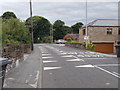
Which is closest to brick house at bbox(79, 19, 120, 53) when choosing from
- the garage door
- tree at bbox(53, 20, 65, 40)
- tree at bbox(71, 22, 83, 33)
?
the garage door

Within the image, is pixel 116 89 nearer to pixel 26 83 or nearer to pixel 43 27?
pixel 26 83

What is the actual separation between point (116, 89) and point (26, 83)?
10.7ft

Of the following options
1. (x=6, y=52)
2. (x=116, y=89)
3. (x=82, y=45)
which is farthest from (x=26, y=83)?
(x=82, y=45)

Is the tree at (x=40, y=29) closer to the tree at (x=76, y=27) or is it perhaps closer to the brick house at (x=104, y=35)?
the tree at (x=76, y=27)

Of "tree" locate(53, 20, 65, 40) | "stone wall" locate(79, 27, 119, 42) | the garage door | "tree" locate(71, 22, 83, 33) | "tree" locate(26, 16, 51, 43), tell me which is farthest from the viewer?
"tree" locate(71, 22, 83, 33)

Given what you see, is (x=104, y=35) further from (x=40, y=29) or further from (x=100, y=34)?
(x=40, y=29)

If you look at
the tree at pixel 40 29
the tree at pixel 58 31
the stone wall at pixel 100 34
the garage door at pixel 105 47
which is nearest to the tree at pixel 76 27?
the tree at pixel 58 31

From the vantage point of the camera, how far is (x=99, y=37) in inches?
1869

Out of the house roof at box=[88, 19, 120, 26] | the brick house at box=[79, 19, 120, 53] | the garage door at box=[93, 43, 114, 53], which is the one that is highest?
the house roof at box=[88, 19, 120, 26]

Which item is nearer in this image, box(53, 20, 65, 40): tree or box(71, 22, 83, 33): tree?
box(53, 20, 65, 40): tree

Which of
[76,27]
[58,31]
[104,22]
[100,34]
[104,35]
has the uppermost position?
[76,27]

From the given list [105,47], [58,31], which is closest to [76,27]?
[58,31]

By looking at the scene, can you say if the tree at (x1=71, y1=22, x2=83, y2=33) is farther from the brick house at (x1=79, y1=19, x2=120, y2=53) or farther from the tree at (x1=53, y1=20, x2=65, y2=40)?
the brick house at (x1=79, y1=19, x2=120, y2=53)

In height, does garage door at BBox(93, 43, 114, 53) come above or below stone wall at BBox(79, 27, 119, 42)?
below
